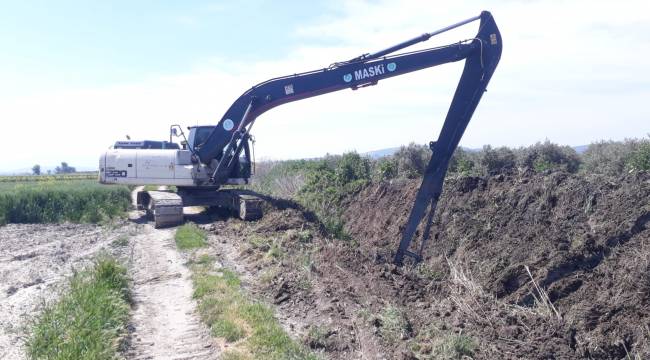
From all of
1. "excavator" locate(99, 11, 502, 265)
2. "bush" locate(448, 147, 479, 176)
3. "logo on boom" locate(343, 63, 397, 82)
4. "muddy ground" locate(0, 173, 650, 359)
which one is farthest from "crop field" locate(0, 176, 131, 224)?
"logo on boom" locate(343, 63, 397, 82)

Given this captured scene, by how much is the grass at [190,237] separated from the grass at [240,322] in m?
4.25

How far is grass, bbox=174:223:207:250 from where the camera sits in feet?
50.0

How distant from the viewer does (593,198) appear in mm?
10586

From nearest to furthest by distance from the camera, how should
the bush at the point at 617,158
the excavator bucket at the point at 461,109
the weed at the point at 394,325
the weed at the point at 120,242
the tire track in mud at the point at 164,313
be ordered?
the weed at the point at 394,325 → the tire track in mud at the point at 164,313 → the excavator bucket at the point at 461,109 → the bush at the point at 617,158 → the weed at the point at 120,242

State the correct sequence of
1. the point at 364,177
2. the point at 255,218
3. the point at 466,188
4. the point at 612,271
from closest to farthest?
1. the point at 612,271
2. the point at 466,188
3. the point at 255,218
4. the point at 364,177

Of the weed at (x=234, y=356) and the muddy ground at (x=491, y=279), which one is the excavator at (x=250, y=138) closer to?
the muddy ground at (x=491, y=279)

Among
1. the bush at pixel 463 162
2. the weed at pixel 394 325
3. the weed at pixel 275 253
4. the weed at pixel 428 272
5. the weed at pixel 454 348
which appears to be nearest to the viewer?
the weed at pixel 454 348

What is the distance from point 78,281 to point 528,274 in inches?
278

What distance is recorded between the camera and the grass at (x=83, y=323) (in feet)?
23.9

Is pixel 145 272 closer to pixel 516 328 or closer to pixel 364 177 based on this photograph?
pixel 516 328

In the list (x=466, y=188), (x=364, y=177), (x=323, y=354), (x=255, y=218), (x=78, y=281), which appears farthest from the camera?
(x=364, y=177)

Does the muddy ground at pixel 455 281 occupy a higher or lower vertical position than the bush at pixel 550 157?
lower

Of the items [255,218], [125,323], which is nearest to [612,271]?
[125,323]

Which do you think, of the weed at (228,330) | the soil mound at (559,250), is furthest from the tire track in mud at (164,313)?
the soil mound at (559,250)
